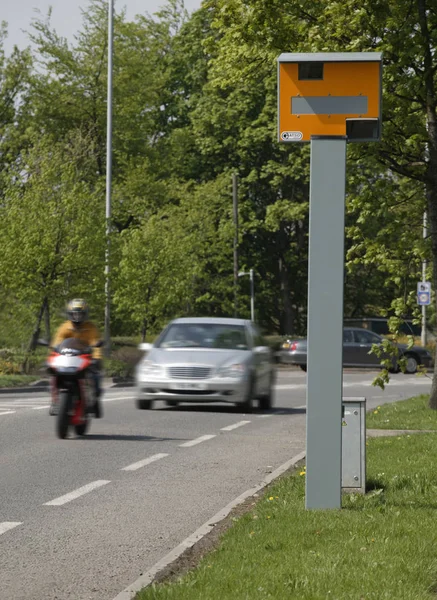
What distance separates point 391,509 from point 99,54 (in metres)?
49.0

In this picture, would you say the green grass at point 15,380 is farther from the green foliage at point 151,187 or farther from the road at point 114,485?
the road at point 114,485

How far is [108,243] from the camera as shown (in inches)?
1474

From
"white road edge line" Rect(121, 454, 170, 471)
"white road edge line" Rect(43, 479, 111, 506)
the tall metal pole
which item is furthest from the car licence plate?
the tall metal pole

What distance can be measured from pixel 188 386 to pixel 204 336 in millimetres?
1557

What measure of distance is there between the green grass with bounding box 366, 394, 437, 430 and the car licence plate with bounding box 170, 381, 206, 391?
2.74m

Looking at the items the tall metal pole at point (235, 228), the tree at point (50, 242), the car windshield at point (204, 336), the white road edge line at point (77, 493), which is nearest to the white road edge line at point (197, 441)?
the white road edge line at point (77, 493)

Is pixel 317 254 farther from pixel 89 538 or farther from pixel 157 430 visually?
pixel 157 430

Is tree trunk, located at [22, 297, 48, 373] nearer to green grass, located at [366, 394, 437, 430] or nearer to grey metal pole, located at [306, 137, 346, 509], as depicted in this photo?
green grass, located at [366, 394, 437, 430]

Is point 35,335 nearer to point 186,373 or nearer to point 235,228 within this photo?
point 186,373

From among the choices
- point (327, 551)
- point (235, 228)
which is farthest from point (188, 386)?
point (235, 228)

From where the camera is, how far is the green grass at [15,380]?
97.3 feet

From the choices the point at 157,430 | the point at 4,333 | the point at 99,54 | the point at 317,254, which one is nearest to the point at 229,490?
the point at 317,254

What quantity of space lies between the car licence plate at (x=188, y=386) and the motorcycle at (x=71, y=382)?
4566mm

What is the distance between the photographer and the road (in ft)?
23.1
